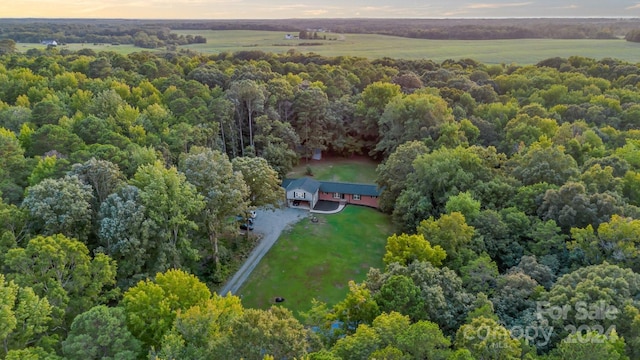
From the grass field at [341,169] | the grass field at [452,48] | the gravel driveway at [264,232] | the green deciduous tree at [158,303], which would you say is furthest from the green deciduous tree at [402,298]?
the grass field at [452,48]

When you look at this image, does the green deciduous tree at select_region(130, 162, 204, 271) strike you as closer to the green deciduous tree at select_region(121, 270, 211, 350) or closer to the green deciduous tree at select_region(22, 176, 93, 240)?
the green deciduous tree at select_region(22, 176, 93, 240)

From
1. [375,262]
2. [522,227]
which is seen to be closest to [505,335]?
[522,227]

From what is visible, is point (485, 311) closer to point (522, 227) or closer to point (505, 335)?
point (505, 335)

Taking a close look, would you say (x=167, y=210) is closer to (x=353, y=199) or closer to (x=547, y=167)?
(x=353, y=199)

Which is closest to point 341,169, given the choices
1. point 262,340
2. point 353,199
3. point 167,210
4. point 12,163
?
point 353,199

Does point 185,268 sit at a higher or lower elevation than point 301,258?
higher

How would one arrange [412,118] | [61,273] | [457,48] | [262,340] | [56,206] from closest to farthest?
[262,340], [61,273], [56,206], [412,118], [457,48]
